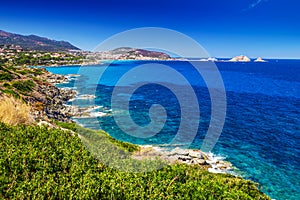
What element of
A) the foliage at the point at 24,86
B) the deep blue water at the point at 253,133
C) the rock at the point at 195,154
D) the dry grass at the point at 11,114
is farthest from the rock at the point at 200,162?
the foliage at the point at 24,86

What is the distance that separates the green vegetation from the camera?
10.6m

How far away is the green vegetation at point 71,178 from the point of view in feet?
34.8

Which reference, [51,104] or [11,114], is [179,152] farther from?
[51,104]

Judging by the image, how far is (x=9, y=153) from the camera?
1334 centimetres

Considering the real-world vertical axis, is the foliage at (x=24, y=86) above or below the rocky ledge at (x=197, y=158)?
above

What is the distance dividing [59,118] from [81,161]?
1140 inches

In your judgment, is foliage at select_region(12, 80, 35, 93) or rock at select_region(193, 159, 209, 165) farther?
foliage at select_region(12, 80, 35, 93)

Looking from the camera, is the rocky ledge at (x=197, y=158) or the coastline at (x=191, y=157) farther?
the rocky ledge at (x=197, y=158)

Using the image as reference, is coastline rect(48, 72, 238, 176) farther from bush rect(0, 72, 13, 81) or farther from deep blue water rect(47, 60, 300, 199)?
bush rect(0, 72, 13, 81)

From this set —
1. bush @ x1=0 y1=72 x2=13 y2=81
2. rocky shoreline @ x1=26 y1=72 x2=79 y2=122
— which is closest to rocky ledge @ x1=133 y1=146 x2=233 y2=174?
rocky shoreline @ x1=26 y1=72 x2=79 y2=122

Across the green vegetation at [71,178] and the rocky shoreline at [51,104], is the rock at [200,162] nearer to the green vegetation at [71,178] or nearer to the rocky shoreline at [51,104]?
the green vegetation at [71,178]

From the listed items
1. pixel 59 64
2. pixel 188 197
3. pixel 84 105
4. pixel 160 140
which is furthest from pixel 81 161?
pixel 59 64

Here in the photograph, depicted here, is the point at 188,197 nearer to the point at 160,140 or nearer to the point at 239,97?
the point at 160,140

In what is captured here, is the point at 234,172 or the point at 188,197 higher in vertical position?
the point at 188,197
